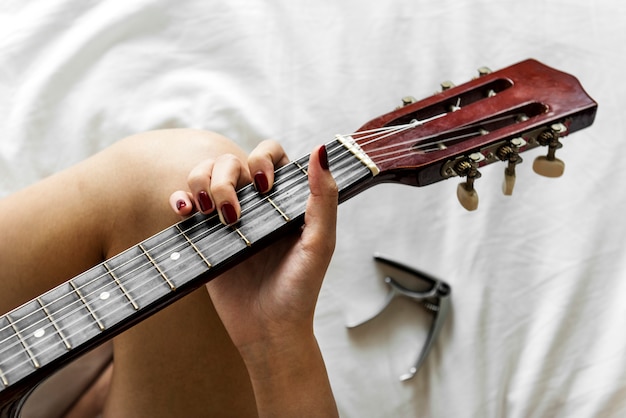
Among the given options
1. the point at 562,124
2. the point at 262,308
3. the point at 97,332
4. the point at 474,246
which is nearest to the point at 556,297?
the point at 474,246

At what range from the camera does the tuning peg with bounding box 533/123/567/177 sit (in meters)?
0.86

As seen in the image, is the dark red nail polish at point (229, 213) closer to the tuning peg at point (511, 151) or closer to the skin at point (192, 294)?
the skin at point (192, 294)

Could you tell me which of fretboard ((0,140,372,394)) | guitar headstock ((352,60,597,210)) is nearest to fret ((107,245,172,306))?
fretboard ((0,140,372,394))

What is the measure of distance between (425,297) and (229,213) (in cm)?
42

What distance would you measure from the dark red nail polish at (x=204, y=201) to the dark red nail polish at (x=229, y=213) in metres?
0.02

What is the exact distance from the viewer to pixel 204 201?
31.4 inches

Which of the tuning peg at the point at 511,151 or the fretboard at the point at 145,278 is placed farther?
the tuning peg at the point at 511,151

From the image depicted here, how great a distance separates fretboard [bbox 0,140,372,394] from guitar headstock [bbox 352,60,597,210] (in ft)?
0.18

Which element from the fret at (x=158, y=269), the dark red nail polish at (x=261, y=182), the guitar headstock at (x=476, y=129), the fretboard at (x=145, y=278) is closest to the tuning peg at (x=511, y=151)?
the guitar headstock at (x=476, y=129)

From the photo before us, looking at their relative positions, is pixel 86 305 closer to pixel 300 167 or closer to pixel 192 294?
pixel 192 294

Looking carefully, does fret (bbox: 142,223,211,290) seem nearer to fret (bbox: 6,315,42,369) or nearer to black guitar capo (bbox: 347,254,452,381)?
fret (bbox: 6,315,42,369)

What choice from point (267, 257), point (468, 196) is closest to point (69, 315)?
point (267, 257)

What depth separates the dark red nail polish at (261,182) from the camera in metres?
0.81

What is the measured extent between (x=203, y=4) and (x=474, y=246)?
586 mm
